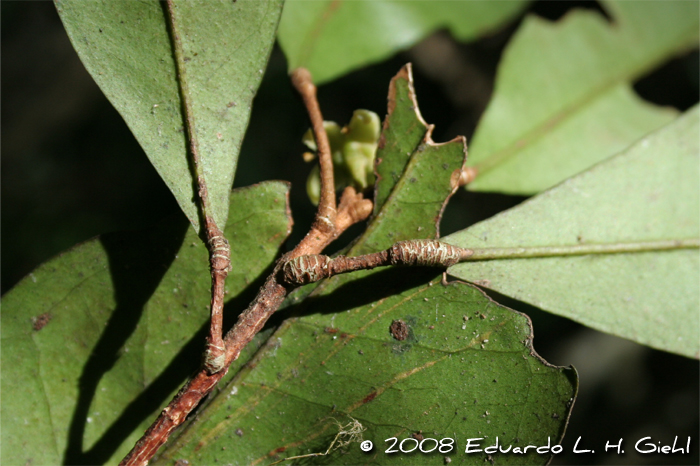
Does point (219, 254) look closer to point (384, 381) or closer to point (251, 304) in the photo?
point (251, 304)

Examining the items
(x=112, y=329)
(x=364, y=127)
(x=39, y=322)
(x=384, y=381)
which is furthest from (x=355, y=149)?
(x=39, y=322)

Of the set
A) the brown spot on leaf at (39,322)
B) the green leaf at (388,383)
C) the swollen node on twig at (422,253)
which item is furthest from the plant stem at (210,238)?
the brown spot on leaf at (39,322)

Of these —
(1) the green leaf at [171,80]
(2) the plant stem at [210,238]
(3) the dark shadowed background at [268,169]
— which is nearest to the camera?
(2) the plant stem at [210,238]

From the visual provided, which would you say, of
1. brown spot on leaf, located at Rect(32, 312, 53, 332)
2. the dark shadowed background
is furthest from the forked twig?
the dark shadowed background

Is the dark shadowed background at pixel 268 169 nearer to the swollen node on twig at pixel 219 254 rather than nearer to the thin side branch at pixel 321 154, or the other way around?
the thin side branch at pixel 321 154

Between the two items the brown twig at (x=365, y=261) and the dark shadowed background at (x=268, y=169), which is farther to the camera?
the dark shadowed background at (x=268, y=169)

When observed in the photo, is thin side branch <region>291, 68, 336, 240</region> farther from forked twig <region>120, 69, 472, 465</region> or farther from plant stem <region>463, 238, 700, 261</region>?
plant stem <region>463, 238, 700, 261</region>
